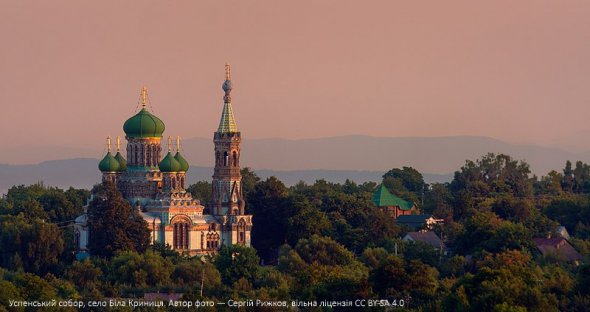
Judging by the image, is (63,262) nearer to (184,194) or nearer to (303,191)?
(184,194)

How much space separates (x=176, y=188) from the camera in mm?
101125

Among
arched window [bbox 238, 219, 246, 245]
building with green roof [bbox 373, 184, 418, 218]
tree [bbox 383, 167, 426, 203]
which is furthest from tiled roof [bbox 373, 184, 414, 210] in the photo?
arched window [bbox 238, 219, 246, 245]

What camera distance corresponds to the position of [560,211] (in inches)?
4213

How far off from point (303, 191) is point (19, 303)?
4544 centimetres

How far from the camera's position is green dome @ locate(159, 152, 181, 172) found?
101000 mm

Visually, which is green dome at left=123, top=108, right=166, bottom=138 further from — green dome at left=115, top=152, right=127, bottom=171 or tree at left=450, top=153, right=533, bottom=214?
tree at left=450, top=153, right=533, bottom=214

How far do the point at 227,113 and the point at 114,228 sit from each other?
34.0 ft

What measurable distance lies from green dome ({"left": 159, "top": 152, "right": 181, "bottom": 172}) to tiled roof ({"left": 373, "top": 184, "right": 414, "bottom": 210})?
21708 millimetres

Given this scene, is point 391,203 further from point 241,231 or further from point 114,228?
point 114,228

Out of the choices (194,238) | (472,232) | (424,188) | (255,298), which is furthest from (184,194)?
(424,188)

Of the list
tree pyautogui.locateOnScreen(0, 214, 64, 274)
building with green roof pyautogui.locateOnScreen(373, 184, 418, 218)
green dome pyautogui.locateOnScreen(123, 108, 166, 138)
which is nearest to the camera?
tree pyautogui.locateOnScreen(0, 214, 64, 274)

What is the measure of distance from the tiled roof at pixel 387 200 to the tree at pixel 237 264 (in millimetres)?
29160

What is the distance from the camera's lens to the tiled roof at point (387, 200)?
12088 cm

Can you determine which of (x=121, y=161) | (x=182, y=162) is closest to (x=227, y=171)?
(x=182, y=162)
